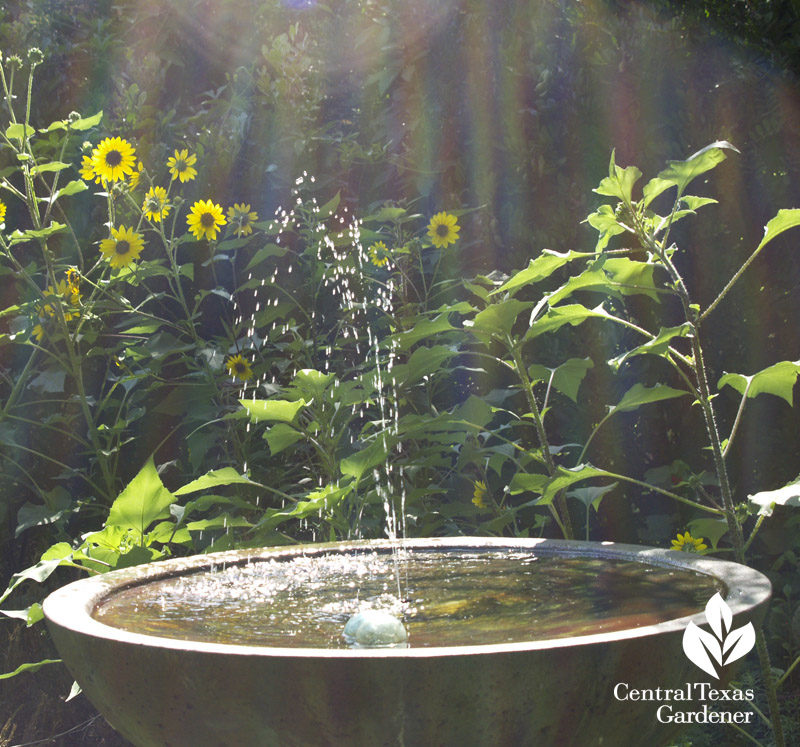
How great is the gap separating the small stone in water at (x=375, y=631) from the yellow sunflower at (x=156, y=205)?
188cm

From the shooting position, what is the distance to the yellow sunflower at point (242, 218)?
3.04 meters

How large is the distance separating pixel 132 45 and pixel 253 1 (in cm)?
63

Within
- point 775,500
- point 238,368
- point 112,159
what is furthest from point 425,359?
point 112,159

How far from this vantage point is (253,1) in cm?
373

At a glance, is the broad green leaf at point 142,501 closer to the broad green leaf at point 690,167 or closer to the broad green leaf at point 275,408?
the broad green leaf at point 275,408

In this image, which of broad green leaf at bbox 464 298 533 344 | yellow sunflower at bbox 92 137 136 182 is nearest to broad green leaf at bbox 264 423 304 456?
broad green leaf at bbox 464 298 533 344

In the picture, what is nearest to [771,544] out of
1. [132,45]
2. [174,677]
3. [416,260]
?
[416,260]

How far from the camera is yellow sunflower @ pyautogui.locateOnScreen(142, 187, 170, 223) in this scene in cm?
284

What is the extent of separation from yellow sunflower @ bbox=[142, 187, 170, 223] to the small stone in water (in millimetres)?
1880

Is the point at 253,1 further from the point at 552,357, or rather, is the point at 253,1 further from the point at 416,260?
the point at 552,357

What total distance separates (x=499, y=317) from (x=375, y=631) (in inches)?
30.8

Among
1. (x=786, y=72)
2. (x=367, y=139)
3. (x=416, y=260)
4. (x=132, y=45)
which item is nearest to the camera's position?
(x=786, y=72)

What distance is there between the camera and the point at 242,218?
3.12 meters

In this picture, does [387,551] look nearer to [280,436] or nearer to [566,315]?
[280,436]
